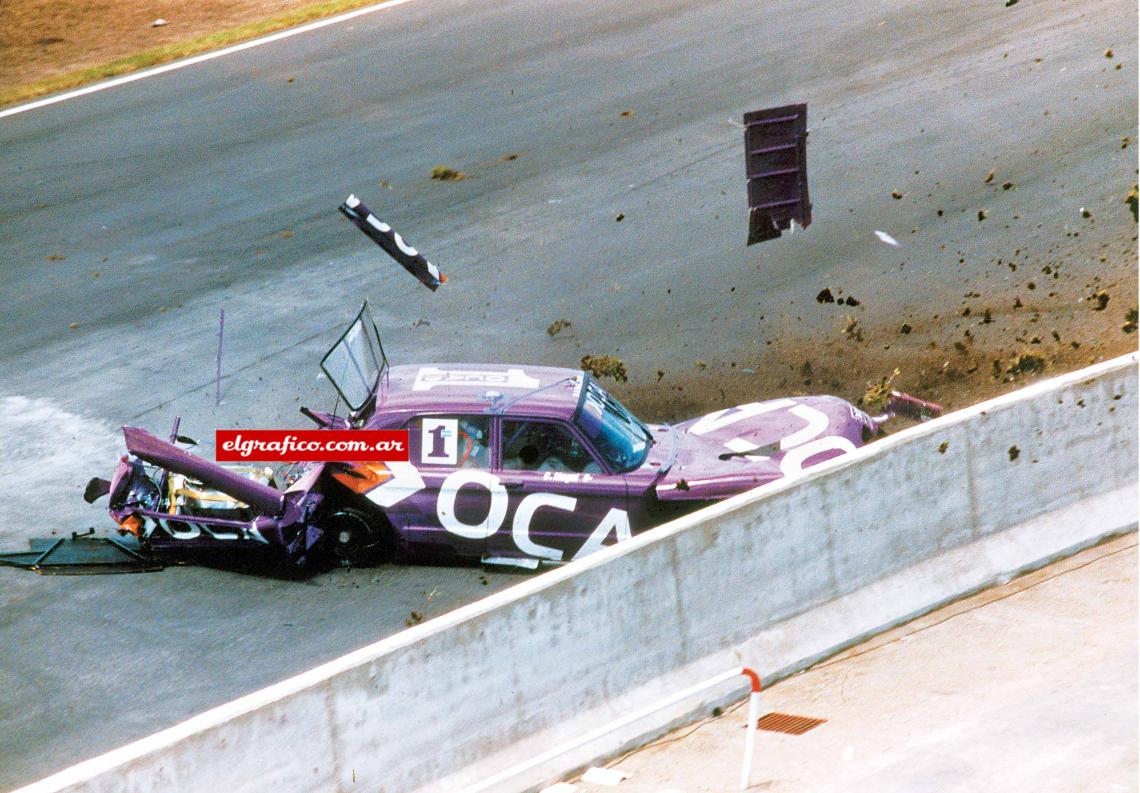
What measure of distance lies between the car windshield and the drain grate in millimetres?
2387

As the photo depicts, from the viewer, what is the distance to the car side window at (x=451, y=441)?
31.1ft

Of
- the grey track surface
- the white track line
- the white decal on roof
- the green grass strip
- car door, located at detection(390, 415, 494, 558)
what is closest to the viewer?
car door, located at detection(390, 415, 494, 558)

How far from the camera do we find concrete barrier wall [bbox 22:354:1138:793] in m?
6.73

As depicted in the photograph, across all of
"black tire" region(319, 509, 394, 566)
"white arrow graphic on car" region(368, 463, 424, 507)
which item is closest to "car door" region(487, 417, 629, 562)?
"white arrow graphic on car" region(368, 463, 424, 507)

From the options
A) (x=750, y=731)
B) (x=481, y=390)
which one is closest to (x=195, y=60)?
(x=481, y=390)

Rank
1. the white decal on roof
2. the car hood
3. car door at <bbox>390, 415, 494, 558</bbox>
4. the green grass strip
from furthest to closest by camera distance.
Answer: the green grass strip, the white decal on roof, car door at <bbox>390, 415, 494, 558</bbox>, the car hood

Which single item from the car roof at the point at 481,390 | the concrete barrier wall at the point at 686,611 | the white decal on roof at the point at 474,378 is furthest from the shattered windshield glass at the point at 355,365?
the concrete barrier wall at the point at 686,611

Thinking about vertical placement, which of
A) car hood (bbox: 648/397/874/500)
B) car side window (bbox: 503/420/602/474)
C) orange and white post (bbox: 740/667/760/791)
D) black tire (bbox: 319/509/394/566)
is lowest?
orange and white post (bbox: 740/667/760/791)

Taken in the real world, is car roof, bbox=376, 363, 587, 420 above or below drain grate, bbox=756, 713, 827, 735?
above

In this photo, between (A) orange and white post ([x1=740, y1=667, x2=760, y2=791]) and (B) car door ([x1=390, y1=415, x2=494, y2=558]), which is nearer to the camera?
(A) orange and white post ([x1=740, y1=667, x2=760, y2=791])

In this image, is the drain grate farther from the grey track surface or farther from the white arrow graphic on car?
the white arrow graphic on car

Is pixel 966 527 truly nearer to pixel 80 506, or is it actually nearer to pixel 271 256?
pixel 80 506

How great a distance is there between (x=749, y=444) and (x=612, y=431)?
108cm

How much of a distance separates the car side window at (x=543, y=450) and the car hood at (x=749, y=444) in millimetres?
560
